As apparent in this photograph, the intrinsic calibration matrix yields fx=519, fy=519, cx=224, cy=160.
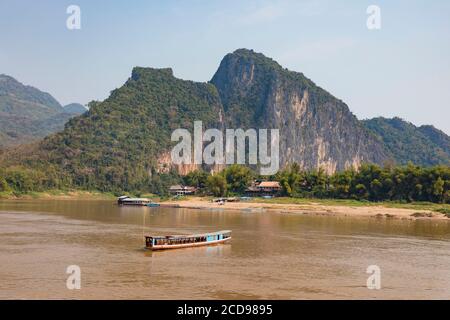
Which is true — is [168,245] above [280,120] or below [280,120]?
below

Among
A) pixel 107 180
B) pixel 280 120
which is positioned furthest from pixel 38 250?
pixel 280 120

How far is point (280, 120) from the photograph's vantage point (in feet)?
598

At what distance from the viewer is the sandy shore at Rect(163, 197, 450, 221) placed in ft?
201

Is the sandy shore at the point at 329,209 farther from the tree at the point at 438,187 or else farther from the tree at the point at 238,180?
the tree at the point at 238,180

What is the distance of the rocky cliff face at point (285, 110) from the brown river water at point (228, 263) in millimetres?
135725

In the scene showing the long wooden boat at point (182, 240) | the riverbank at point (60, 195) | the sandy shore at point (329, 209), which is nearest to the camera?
the long wooden boat at point (182, 240)

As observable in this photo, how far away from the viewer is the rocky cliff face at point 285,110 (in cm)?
18175

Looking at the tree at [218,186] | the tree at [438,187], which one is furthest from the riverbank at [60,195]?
the tree at [438,187]

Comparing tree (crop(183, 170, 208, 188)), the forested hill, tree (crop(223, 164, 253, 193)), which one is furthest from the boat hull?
the forested hill

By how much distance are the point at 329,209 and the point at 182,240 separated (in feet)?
123

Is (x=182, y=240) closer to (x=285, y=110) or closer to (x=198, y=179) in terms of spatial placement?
(x=198, y=179)

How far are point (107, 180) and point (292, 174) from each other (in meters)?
54.2

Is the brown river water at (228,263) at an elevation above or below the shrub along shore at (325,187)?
below
